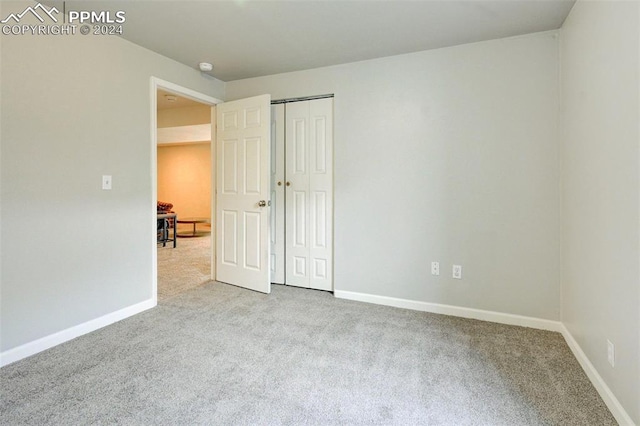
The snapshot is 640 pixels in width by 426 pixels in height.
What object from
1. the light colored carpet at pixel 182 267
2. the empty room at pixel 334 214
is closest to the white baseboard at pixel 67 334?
the empty room at pixel 334 214

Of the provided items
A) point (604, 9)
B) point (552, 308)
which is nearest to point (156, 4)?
point (604, 9)

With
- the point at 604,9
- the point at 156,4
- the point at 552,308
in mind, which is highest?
the point at 156,4

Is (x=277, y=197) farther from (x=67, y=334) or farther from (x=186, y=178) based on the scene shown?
(x=186, y=178)

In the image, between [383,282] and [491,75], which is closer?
[491,75]

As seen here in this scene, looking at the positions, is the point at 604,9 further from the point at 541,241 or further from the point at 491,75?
the point at 541,241

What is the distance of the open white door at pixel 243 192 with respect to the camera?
335 centimetres

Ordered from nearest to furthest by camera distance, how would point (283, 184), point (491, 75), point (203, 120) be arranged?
point (491, 75)
point (283, 184)
point (203, 120)

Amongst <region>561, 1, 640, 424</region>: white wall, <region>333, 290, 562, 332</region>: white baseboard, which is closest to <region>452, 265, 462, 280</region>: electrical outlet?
<region>333, 290, 562, 332</region>: white baseboard

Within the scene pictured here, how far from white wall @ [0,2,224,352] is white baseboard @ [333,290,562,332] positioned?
2.00m

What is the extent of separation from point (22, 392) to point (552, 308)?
3.48 metres

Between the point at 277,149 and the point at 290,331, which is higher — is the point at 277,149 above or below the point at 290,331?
above

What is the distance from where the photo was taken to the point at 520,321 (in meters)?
2.60

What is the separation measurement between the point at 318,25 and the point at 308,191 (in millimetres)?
1571

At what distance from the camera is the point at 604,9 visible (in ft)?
5.49
